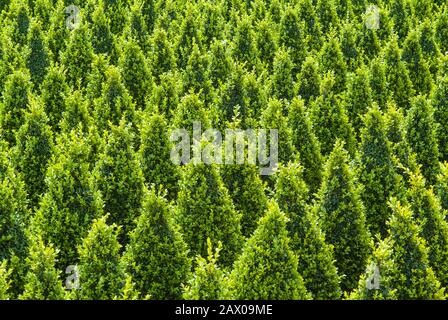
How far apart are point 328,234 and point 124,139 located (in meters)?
3.97

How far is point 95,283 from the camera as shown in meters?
11.3

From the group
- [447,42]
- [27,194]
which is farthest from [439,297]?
[447,42]

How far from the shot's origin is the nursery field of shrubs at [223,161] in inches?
449

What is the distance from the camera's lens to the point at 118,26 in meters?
22.3

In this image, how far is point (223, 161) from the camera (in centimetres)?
1366

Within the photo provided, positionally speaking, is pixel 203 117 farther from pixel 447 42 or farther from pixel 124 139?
pixel 447 42

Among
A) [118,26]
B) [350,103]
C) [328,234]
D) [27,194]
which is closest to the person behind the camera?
[328,234]

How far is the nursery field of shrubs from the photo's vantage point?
11.4 meters

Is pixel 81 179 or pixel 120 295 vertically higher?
pixel 81 179

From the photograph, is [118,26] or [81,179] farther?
[118,26]

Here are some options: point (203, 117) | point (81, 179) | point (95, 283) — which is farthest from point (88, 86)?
point (95, 283)
